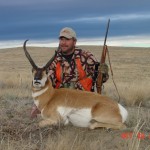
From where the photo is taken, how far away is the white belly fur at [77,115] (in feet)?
22.7

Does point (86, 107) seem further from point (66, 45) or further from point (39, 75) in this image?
point (66, 45)

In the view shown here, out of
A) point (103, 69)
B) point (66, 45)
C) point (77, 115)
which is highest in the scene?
point (66, 45)

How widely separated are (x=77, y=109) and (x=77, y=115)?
0.31 ft

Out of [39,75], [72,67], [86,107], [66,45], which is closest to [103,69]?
[72,67]

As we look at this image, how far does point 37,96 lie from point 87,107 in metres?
0.90

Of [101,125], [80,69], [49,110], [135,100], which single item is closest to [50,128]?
[49,110]

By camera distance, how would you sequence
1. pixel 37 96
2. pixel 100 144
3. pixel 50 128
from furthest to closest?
pixel 37 96 < pixel 50 128 < pixel 100 144

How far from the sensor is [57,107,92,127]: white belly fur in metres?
6.93

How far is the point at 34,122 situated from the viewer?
7527 millimetres

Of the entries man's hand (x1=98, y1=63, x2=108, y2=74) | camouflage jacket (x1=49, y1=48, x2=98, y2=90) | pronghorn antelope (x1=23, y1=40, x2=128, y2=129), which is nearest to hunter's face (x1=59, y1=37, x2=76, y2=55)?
camouflage jacket (x1=49, y1=48, x2=98, y2=90)

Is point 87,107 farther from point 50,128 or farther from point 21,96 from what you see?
point 21,96

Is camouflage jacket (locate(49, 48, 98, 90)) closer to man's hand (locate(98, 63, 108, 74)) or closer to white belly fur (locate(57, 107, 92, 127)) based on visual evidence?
man's hand (locate(98, 63, 108, 74))

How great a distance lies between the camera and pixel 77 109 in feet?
22.7

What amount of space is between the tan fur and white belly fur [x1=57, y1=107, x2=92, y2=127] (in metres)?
0.04
